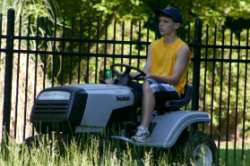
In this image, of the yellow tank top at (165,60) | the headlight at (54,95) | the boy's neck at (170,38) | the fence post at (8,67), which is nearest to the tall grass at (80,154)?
the headlight at (54,95)

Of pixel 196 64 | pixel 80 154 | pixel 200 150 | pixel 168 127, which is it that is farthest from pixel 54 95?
pixel 196 64

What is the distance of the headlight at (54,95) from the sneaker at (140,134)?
0.72 m

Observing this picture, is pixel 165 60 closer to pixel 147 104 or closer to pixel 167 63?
pixel 167 63

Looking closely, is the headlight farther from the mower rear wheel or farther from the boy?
the mower rear wheel

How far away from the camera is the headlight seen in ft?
25.3

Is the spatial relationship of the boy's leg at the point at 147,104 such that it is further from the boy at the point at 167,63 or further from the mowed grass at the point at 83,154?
the mowed grass at the point at 83,154

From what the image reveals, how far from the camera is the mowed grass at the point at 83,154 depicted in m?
6.97

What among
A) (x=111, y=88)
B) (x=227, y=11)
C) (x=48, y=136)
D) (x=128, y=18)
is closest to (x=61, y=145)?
(x=48, y=136)

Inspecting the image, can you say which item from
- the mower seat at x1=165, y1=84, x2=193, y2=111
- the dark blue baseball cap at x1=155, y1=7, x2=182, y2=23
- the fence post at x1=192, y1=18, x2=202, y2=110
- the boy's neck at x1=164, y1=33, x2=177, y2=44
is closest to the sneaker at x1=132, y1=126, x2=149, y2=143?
the mower seat at x1=165, y1=84, x2=193, y2=111

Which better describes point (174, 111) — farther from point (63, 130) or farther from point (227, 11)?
point (227, 11)

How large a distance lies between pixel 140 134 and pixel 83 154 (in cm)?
83

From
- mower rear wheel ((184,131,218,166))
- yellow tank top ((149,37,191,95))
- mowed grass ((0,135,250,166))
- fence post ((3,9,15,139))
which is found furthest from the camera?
fence post ((3,9,15,139))

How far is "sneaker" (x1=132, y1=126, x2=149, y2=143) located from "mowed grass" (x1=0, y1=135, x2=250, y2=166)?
0.09 m

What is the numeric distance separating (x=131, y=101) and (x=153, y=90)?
24 centimetres
